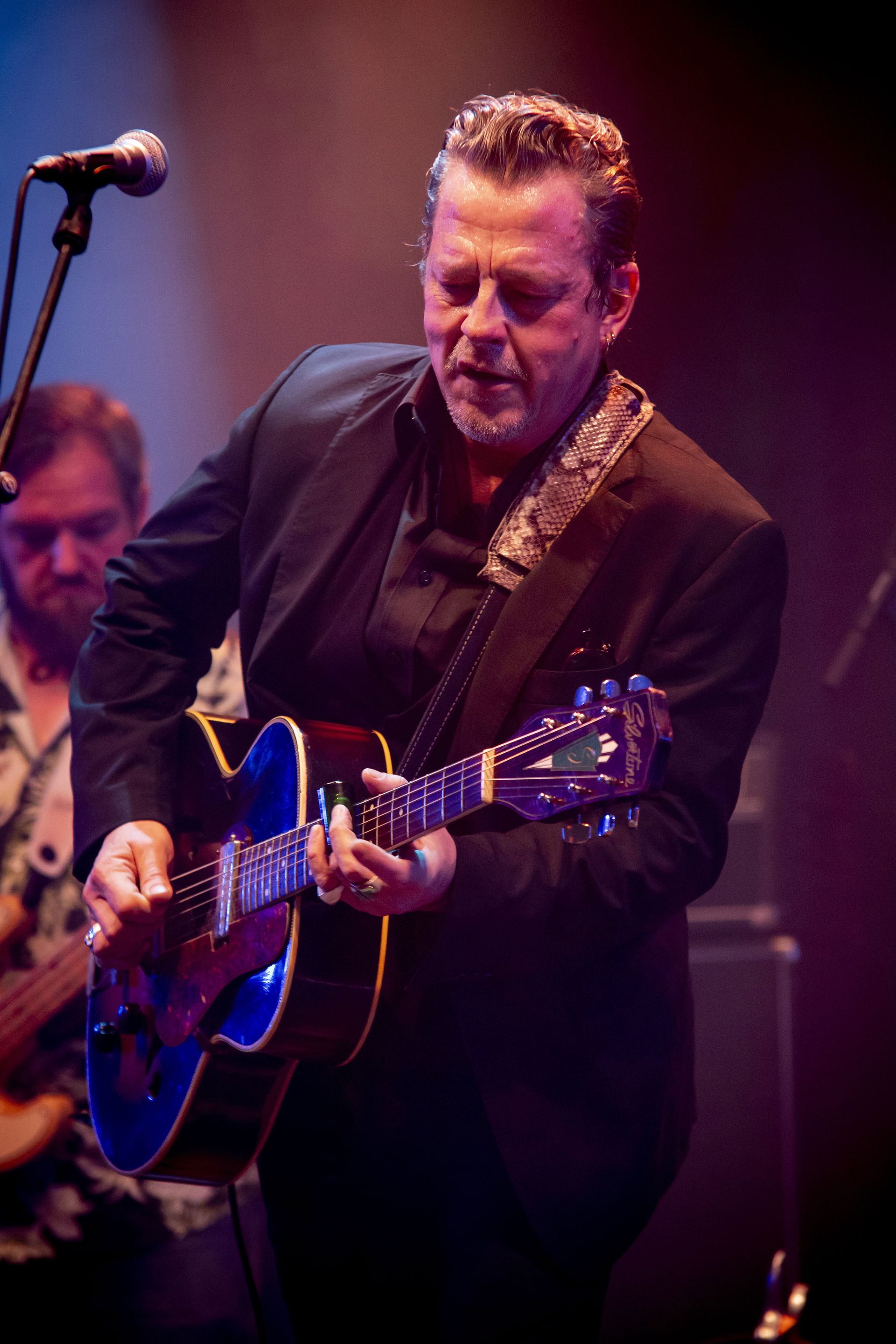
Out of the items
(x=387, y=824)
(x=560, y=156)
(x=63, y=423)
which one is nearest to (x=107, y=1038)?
(x=387, y=824)

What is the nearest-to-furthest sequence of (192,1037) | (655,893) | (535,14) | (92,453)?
1. (655,893)
2. (192,1037)
3. (535,14)
4. (92,453)

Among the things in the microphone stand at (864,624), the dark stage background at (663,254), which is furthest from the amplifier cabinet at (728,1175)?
the microphone stand at (864,624)

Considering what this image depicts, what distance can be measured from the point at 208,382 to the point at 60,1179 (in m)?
2.27

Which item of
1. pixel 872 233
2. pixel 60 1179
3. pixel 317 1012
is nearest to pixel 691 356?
pixel 872 233

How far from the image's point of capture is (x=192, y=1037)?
6.03ft

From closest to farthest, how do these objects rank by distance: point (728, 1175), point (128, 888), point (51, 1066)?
point (128, 888) → point (51, 1066) → point (728, 1175)

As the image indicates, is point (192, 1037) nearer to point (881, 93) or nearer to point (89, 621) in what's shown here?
point (89, 621)

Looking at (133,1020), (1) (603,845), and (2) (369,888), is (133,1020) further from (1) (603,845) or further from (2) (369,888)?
(1) (603,845)

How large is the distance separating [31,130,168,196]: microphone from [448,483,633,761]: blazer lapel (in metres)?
0.83

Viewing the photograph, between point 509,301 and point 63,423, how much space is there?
187cm

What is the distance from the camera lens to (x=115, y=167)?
162 cm

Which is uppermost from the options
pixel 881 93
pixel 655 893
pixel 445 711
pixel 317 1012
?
pixel 881 93

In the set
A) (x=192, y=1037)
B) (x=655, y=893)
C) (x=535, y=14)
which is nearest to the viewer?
(x=655, y=893)

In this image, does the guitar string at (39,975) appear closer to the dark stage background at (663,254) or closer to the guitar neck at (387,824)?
the dark stage background at (663,254)
